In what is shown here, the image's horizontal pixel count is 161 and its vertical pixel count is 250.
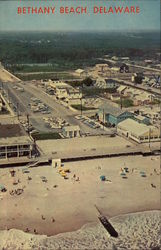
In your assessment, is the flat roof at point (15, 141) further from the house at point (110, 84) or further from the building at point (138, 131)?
the house at point (110, 84)

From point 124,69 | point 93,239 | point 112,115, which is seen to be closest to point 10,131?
point 112,115

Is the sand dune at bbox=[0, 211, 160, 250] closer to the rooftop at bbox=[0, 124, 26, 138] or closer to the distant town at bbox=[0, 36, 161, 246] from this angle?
the distant town at bbox=[0, 36, 161, 246]

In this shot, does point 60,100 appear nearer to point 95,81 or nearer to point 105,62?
point 95,81

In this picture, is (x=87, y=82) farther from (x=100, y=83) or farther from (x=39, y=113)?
(x=39, y=113)

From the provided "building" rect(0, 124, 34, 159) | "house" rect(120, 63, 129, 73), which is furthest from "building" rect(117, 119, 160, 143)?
"house" rect(120, 63, 129, 73)

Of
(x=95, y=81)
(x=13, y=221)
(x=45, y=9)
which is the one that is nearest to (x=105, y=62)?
(x=95, y=81)

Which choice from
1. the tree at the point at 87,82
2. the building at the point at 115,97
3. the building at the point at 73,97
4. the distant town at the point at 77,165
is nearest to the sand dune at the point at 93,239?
the distant town at the point at 77,165
